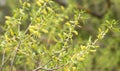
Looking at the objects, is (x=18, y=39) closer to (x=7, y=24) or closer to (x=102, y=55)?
(x=7, y=24)

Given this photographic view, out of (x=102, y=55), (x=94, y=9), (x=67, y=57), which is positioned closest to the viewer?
(x=67, y=57)

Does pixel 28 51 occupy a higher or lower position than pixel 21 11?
lower

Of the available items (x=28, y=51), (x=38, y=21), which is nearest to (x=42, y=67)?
(x=28, y=51)

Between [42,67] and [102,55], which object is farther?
[102,55]

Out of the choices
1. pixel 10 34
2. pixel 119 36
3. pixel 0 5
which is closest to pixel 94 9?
pixel 119 36

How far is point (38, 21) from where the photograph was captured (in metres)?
2.34

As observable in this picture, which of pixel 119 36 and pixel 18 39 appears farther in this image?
pixel 119 36

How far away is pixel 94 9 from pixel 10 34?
4.25 m

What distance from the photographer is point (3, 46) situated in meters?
2.23

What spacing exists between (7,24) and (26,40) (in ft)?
0.55

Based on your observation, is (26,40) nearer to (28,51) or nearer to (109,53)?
(28,51)

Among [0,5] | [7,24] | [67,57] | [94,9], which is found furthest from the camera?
[0,5]

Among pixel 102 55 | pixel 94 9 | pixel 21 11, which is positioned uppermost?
pixel 21 11

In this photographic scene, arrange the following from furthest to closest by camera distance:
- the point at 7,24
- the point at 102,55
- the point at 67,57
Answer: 1. the point at 102,55
2. the point at 7,24
3. the point at 67,57
